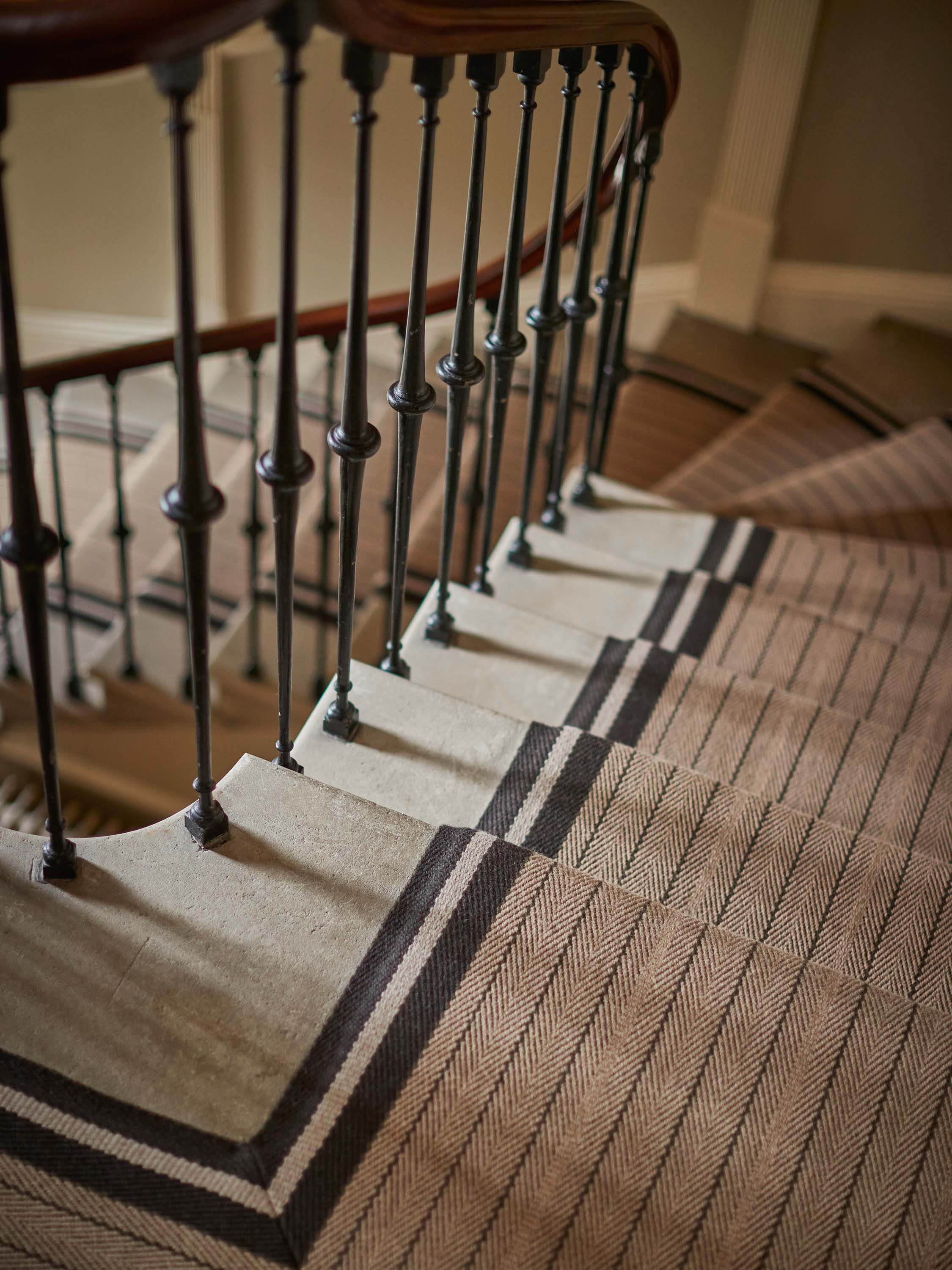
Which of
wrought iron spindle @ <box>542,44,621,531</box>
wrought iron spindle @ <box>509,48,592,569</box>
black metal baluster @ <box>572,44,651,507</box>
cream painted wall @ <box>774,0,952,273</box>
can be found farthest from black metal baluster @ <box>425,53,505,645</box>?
cream painted wall @ <box>774,0,952,273</box>

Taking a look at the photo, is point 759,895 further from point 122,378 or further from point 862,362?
point 122,378

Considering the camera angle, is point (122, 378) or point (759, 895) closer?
point (759, 895)

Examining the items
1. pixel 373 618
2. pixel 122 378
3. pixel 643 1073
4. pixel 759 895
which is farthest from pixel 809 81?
pixel 643 1073

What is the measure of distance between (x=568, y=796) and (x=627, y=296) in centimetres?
112

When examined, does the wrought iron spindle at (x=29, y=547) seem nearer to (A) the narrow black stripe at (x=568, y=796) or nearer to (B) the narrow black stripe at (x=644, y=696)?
(A) the narrow black stripe at (x=568, y=796)

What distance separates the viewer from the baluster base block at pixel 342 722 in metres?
1.41

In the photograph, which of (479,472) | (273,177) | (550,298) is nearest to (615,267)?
(550,298)

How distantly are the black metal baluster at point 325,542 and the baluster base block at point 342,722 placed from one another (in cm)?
79

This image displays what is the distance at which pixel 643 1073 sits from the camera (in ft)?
3.36

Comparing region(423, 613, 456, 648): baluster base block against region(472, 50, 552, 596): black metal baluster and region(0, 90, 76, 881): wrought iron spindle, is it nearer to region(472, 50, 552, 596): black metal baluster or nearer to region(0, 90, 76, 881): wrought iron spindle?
region(472, 50, 552, 596): black metal baluster

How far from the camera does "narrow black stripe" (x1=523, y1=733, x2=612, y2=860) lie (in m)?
1.28

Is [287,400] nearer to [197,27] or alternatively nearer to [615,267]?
[197,27]

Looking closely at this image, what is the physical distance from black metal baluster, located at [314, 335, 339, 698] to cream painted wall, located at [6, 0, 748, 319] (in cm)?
118

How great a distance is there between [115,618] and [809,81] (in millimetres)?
2686
